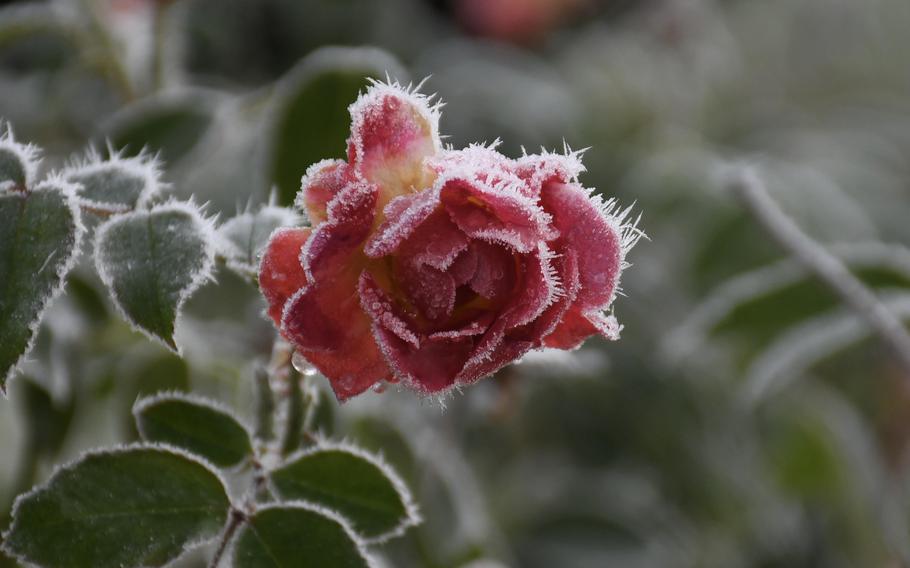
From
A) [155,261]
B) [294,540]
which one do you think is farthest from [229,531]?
[155,261]

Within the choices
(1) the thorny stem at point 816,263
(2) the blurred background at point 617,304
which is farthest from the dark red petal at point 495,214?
(1) the thorny stem at point 816,263

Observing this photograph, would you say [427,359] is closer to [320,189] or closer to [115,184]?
[320,189]

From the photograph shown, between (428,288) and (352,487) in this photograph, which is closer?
(428,288)

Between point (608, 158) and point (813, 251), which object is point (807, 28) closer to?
point (608, 158)

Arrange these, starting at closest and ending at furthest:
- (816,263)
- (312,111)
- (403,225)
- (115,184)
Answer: (403,225) < (115,184) < (816,263) < (312,111)

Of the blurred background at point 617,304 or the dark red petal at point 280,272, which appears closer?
the dark red petal at point 280,272

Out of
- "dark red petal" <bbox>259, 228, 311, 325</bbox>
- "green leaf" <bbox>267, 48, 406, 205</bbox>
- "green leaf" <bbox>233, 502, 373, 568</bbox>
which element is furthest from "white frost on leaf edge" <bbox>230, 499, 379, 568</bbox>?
"green leaf" <bbox>267, 48, 406, 205</bbox>

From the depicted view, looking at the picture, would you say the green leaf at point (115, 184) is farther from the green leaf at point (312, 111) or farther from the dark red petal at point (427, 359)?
the green leaf at point (312, 111)
